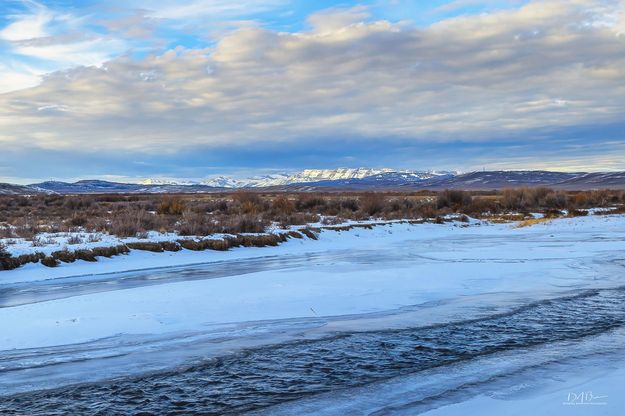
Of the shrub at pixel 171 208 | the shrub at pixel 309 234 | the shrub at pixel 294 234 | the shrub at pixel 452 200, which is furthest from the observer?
the shrub at pixel 452 200

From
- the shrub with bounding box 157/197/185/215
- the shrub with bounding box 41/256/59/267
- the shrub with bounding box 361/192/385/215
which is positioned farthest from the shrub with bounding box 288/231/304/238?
the shrub with bounding box 361/192/385/215

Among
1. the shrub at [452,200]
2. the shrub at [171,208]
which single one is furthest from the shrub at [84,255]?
the shrub at [452,200]

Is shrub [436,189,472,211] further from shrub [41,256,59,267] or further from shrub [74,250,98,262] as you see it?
shrub [41,256,59,267]

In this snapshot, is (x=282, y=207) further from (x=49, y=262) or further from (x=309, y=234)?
(x=49, y=262)

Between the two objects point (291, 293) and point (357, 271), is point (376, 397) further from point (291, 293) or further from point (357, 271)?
point (357, 271)

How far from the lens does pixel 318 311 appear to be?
33.4 ft

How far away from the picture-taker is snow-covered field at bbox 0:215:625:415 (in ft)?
19.8

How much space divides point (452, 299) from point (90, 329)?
6.13 meters

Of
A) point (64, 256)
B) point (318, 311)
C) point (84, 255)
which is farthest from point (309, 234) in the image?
point (318, 311)

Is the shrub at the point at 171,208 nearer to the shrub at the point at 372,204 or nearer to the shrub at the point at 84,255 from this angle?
the shrub at the point at 372,204

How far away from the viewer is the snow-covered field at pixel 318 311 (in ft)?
19.8

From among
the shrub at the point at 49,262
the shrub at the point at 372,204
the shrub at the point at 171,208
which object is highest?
the shrub at the point at 171,208

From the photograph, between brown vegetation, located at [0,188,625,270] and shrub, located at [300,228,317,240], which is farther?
shrub, located at [300,228,317,240]

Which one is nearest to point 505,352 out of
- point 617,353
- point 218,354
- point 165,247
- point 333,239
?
point 617,353
